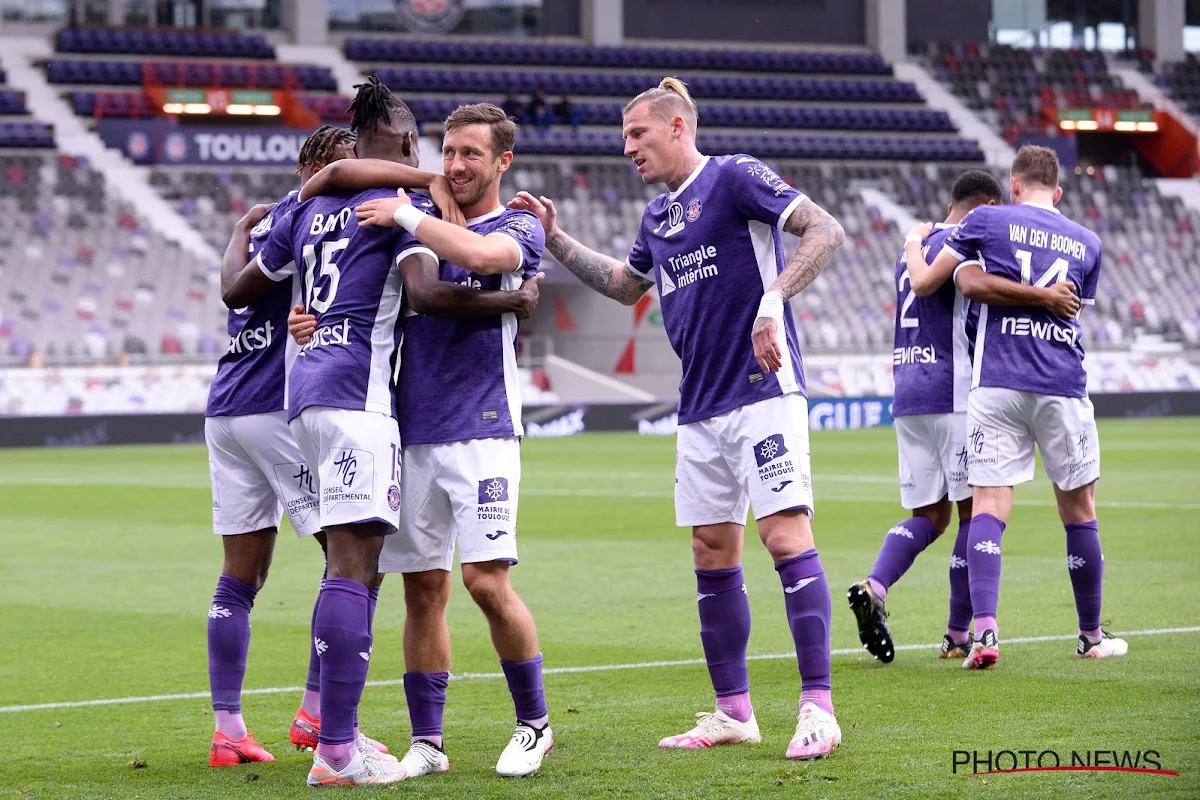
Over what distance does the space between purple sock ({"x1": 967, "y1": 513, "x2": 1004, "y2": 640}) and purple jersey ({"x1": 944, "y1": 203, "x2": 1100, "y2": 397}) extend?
Answer: 1.94 feet

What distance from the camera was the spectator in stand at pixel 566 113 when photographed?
40031mm

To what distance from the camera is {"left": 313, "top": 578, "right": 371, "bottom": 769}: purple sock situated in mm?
4656

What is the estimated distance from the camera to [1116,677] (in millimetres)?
6074

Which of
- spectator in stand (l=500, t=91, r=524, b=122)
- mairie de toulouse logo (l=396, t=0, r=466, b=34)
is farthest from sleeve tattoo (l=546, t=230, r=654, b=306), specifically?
mairie de toulouse logo (l=396, t=0, r=466, b=34)

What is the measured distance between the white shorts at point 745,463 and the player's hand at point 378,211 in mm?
1237

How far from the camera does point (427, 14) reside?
42.0 m

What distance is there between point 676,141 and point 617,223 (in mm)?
30947

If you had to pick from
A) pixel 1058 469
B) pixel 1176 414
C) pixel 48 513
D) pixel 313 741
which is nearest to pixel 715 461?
pixel 313 741

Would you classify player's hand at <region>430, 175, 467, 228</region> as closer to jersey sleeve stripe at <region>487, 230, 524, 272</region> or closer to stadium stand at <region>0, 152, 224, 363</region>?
jersey sleeve stripe at <region>487, 230, 524, 272</region>

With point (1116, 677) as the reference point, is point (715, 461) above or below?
above

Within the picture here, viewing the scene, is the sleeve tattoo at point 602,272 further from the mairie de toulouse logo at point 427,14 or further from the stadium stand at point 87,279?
the mairie de toulouse logo at point 427,14

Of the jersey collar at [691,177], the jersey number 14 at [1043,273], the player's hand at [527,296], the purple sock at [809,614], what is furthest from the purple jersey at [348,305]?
the jersey number 14 at [1043,273]

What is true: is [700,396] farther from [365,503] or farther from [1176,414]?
[1176,414]

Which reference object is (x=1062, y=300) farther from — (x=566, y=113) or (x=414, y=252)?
(x=566, y=113)
